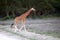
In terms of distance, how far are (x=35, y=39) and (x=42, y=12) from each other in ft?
98.4

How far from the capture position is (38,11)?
38.8 m

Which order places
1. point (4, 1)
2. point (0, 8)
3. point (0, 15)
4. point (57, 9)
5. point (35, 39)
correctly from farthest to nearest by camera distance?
point (57, 9)
point (0, 15)
point (0, 8)
point (4, 1)
point (35, 39)

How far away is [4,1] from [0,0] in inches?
35.5

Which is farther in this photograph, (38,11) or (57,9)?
(57,9)

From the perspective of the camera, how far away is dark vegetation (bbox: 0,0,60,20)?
107 ft

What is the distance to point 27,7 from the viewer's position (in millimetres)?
35812

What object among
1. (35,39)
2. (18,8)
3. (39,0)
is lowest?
(35,39)

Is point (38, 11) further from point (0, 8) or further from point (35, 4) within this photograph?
point (0, 8)

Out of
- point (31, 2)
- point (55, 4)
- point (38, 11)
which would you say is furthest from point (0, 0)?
point (55, 4)

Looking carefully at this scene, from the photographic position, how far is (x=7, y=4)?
32250 mm

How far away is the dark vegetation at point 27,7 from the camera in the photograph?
32562mm

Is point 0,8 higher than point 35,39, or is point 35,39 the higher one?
point 0,8

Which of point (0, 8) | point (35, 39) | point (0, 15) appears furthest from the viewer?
point (0, 15)

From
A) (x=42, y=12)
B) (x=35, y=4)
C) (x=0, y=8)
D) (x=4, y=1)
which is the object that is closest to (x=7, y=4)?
(x=4, y=1)
